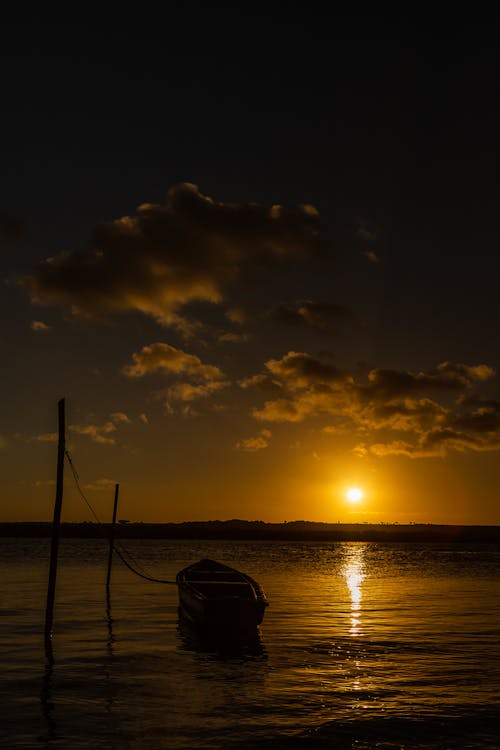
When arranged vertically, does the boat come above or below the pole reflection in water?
above

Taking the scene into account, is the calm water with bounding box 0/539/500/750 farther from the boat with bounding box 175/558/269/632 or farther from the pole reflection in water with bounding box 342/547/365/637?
the boat with bounding box 175/558/269/632

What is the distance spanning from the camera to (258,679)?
24.5m

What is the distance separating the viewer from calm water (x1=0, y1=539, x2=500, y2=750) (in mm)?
18297

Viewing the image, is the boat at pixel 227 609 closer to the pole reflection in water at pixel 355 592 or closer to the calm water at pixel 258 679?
the calm water at pixel 258 679

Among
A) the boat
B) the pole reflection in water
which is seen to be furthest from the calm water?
the boat

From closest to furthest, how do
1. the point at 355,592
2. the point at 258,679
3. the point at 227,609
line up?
the point at 258,679, the point at 227,609, the point at 355,592

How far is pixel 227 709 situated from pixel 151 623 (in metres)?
17.5

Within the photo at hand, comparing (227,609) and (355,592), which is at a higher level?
(227,609)

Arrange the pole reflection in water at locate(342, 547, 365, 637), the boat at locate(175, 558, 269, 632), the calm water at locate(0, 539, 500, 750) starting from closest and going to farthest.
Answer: the calm water at locate(0, 539, 500, 750)
the boat at locate(175, 558, 269, 632)
the pole reflection in water at locate(342, 547, 365, 637)

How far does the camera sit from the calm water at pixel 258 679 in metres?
18.3

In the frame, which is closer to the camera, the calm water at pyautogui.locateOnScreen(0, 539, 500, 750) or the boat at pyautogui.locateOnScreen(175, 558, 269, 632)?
the calm water at pyautogui.locateOnScreen(0, 539, 500, 750)

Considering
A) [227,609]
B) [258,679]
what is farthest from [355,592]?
[258,679]

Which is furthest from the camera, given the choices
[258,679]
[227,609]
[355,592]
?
[355,592]

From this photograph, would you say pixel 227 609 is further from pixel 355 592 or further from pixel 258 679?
pixel 355 592
